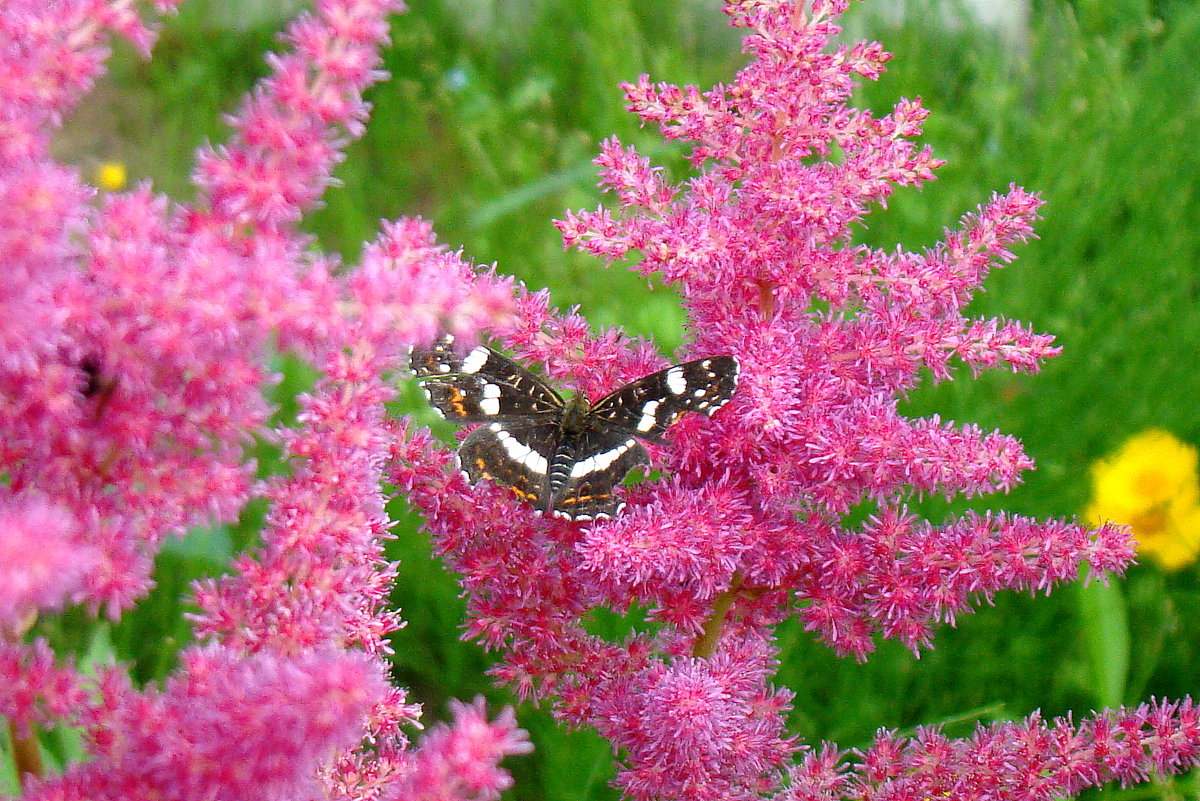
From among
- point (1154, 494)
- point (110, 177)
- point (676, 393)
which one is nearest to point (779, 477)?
point (676, 393)

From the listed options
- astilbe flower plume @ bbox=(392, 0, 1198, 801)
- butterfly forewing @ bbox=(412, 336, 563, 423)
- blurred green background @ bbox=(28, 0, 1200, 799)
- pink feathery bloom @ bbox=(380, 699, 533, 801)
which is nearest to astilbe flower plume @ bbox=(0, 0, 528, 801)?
pink feathery bloom @ bbox=(380, 699, 533, 801)

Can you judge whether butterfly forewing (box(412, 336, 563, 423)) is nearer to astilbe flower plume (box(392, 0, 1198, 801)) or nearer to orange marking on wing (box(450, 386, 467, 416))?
orange marking on wing (box(450, 386, 467, 416))

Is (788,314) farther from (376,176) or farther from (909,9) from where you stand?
(376,176)

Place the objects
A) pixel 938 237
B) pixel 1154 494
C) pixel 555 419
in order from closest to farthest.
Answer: pixel 555 419, pixel 1154 494, pixel 938 237

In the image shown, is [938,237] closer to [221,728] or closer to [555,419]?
[555,419]

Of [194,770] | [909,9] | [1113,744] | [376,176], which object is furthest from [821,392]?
[376,176]
